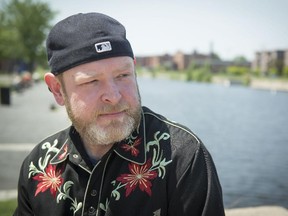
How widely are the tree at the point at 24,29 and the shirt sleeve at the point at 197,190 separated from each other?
175 feet

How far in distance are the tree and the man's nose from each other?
53056mm

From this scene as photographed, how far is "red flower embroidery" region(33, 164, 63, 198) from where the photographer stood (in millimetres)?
1889

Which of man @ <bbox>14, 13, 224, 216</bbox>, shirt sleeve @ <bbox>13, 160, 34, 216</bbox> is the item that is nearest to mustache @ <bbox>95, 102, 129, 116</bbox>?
man @ <bbox>14, 13, 224, 216</bbox>

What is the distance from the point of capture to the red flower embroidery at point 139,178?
1.71 m

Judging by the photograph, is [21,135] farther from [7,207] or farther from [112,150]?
[112,150]

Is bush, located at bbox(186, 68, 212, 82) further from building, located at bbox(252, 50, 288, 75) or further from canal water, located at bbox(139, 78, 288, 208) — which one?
canal water, located at bbox(139, 78, 288, 208)

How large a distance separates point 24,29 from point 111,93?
54014mm

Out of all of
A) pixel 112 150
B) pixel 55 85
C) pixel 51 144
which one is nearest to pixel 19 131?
pixel 51 144

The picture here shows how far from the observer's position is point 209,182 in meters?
1.62

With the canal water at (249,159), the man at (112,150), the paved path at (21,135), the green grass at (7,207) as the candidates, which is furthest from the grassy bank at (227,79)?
the man at (112,150)

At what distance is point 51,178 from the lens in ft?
6.32

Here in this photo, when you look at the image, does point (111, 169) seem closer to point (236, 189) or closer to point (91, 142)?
point (91, 142)

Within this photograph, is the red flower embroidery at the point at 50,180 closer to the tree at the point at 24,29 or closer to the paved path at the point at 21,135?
the paved path at the point at 21,135

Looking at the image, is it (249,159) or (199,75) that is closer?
(249,159)
